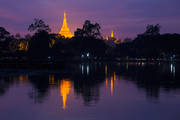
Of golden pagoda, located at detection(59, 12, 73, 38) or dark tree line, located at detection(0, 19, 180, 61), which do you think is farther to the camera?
golden pagoda, located at detection(59, 12, 73, 38)

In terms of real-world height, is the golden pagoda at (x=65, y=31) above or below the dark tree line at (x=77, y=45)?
above

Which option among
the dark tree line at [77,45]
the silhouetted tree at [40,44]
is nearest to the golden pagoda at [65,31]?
the dark tree line at [77,45]

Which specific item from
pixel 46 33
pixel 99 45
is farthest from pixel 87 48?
pixel 46 33

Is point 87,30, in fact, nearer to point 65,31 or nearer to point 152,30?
point 152,30

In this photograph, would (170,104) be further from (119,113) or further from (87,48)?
(87,48)

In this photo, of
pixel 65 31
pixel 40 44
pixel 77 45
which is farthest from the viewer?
pixel 65 31

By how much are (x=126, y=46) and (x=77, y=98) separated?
123525mm

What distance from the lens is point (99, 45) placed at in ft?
345

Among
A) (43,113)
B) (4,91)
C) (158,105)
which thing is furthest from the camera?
(4,91)

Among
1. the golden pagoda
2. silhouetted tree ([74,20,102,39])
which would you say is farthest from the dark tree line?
the golden pagoda

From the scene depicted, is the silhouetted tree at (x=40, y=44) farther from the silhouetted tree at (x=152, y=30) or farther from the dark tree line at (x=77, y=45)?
the silhouetted tree at (x=152, y=30)

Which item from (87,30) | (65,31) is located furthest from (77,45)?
(65,31)

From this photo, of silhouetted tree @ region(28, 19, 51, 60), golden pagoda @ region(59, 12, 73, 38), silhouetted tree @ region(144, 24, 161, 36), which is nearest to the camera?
silhouetted tree @ region(28, 19, 51, 60)

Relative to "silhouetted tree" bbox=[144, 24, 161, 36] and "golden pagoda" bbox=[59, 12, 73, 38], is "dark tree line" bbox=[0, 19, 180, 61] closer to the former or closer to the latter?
"silhouetted tree" bbox=[144, 24, 161, 36]
